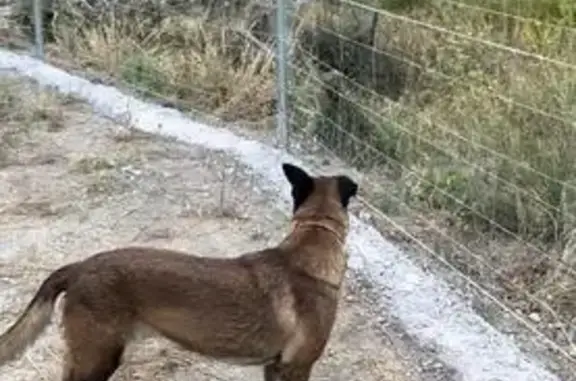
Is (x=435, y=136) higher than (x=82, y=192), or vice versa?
(x=435, y=136)

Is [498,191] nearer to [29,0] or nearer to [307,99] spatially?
[307,99]

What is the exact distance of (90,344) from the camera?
11.1ft

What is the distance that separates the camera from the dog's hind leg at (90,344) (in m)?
3.39

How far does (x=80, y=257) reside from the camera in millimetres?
5191

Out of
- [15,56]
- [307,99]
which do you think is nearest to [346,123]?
[307,99]

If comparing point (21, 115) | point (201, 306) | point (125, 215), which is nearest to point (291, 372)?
point (201, 306)

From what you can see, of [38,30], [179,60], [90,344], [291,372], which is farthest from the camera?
[38,30]

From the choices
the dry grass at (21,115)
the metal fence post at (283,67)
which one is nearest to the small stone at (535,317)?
the metal fence post at (283,67)

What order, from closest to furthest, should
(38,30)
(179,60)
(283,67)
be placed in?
(283,67), (179,60), (38,30)

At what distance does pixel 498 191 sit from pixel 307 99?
1.89 meters

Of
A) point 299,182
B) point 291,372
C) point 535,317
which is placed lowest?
point 535,317

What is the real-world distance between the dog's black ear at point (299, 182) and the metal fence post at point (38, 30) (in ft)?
19.7

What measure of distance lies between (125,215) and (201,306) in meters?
2.34

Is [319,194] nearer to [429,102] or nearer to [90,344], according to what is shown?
[90,344]
